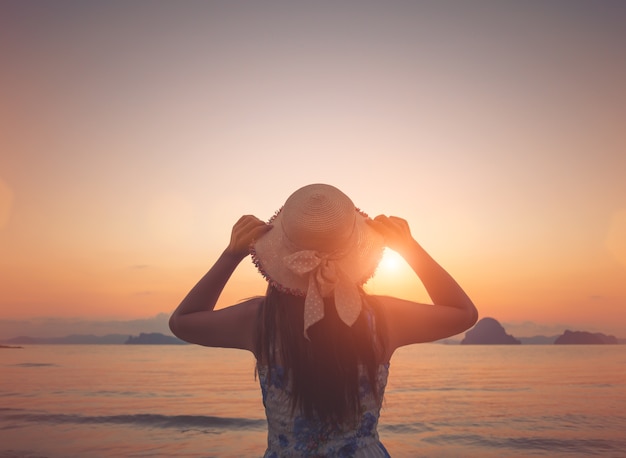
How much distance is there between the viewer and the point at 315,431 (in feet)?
7.50

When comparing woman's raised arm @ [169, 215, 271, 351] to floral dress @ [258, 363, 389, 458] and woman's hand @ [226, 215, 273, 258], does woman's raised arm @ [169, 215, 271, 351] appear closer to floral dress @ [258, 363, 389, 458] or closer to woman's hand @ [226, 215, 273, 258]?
woman's hand @ [226, 215, 273, 258]

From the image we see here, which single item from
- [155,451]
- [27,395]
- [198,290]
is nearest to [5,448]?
[155,451]

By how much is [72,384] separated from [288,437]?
103ft

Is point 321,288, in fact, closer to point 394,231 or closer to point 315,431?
point 394,231

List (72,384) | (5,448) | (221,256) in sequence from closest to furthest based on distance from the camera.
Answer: (221,256), (5,448), (72,384)

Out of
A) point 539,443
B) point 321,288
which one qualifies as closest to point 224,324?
point 321,288

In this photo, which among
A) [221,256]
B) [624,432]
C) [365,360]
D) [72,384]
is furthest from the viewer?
[72,384]

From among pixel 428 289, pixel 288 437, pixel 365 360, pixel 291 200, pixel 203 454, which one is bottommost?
pixel 203 454

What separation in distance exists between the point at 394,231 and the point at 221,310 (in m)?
0.88

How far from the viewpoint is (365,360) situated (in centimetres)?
228

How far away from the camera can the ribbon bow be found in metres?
2.10

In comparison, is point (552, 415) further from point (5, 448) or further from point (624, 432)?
point (5, 448)

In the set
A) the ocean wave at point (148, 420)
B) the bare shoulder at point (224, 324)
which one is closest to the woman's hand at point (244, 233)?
the bare shoulder at point (224, 324)

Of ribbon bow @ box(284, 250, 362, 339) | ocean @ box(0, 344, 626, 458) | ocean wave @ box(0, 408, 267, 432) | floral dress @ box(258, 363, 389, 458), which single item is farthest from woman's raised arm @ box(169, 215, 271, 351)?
ocean wave @ box(0, 408, 267, 432)
